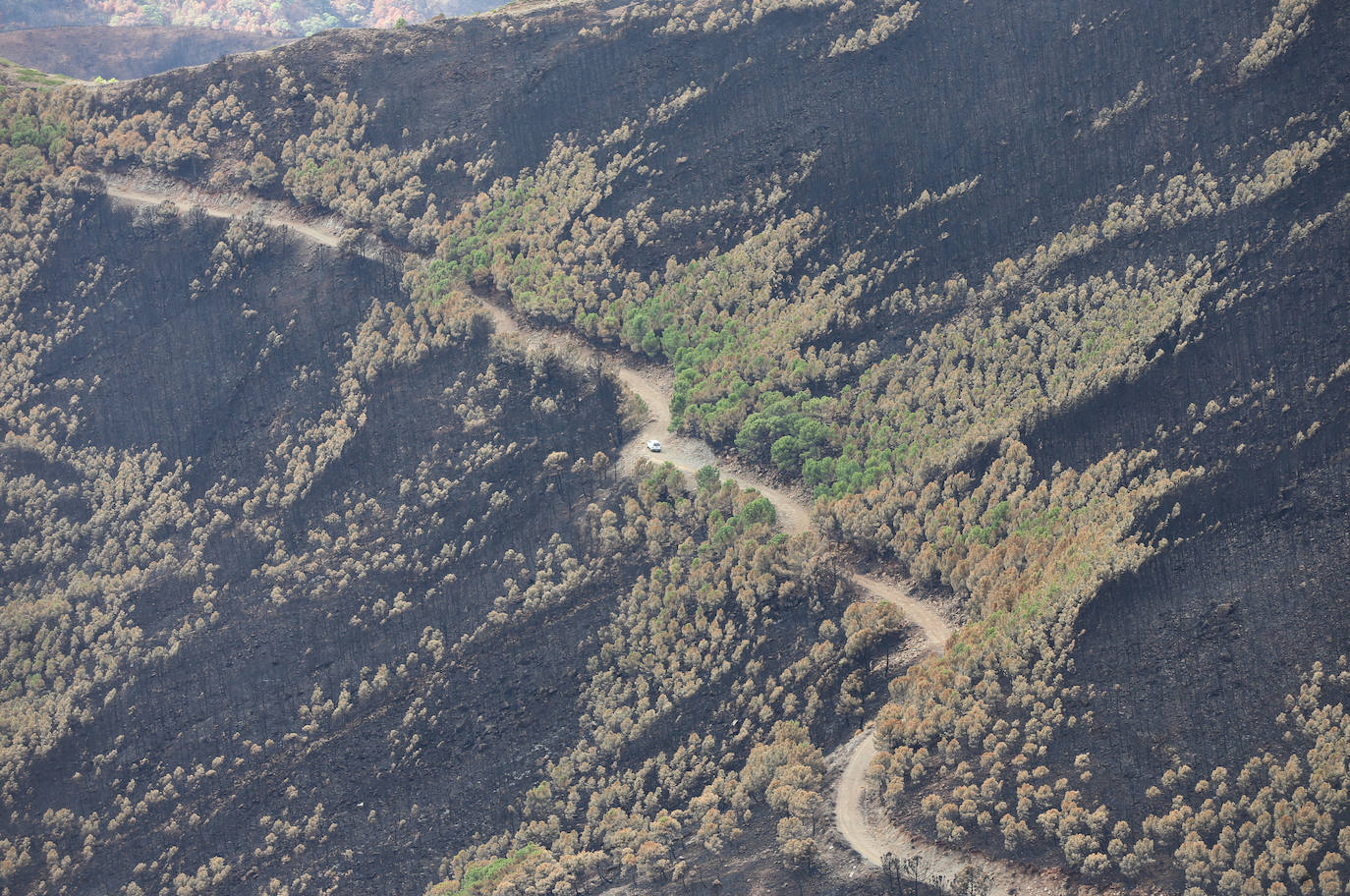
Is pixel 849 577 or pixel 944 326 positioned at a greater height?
pixel 944 326

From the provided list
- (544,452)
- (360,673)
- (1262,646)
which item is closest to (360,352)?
(544,452)

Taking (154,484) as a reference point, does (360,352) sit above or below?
above

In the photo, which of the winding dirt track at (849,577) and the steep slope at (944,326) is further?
the steep slope at (944,326)

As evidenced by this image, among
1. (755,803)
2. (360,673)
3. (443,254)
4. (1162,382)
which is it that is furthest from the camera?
(443,254)

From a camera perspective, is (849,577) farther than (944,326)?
No

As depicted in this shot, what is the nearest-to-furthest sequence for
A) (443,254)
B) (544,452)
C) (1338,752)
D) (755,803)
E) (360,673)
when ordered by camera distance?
(1338,752) → (755,803) → (360,673) → (544,452) → (443,254)

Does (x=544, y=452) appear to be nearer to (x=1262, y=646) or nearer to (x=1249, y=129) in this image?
(x=1262, y=646)

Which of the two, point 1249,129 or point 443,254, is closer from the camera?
point 1249,129

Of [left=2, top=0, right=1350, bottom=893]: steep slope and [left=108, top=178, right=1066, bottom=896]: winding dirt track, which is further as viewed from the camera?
[left=2, top=0, right=1350, bottom=893]: steep slope
